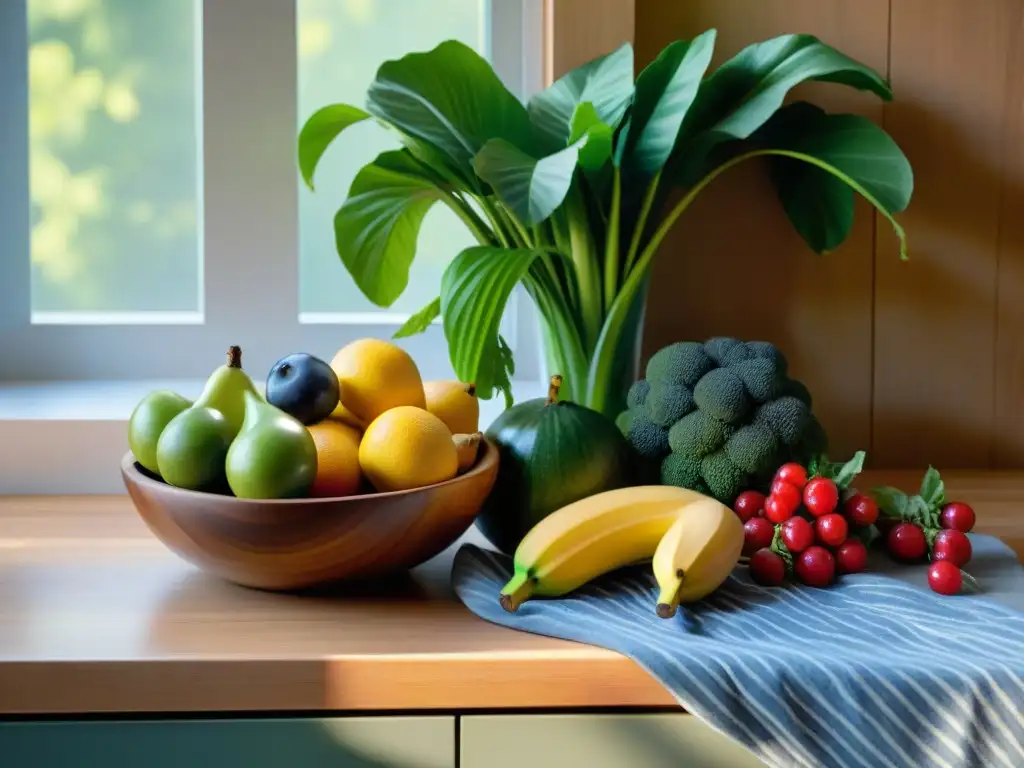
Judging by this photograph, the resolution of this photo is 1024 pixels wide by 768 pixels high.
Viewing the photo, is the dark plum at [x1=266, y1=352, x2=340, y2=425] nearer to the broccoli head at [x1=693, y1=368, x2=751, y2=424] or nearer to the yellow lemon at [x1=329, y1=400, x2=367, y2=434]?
the yellow lemon at [x1=329, y1=400, x2=367, y2=434]

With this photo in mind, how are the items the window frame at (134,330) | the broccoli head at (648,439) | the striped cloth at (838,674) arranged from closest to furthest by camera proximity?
the striped cloth at (838,674) → the broccoli head at (648,439) → the window frame at (134,330)

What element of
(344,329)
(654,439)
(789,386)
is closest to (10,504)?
(344,329)

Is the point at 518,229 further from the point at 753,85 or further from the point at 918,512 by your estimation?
the point at 918,512

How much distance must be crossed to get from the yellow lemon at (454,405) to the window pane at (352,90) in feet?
1.86

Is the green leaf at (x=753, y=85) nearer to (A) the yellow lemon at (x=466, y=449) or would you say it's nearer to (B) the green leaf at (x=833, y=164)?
(B) the green leaf at (x=833, y=164)

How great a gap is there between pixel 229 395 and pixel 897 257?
86 centimetres

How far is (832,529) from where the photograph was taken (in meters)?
0.93

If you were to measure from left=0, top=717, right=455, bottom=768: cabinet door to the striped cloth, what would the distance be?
0.11 m

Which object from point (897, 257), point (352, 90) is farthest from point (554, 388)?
point (352, 90)

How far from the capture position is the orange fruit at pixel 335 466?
87cm

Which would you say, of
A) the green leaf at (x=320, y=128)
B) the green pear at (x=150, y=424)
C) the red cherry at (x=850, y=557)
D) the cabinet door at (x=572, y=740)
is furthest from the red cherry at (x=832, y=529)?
the green leaf at (x=320, y=128)

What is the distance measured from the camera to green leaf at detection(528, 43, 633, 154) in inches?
44.3

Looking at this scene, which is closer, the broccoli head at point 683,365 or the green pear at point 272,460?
the green pear at point 272,460

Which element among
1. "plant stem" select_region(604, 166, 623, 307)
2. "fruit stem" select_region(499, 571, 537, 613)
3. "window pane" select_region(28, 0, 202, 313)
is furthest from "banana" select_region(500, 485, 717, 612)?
"window pane" select_region(28, 0, 202, 313)
